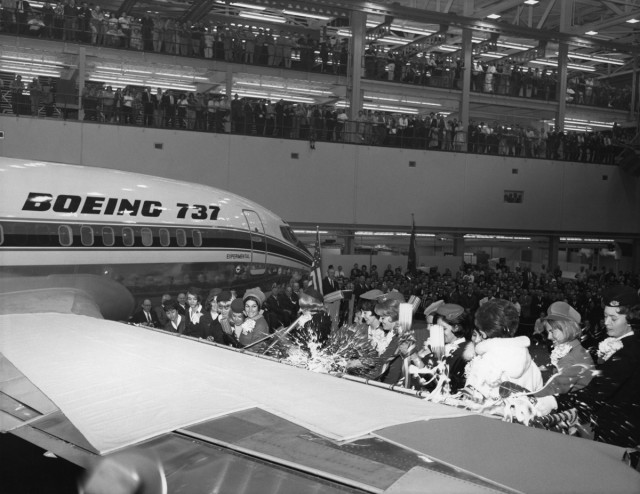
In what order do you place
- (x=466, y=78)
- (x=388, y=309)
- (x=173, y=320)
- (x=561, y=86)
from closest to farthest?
(x=388, y=309) → (x=173, y=320) → (x=466, y=78) → (x=561, y=86)

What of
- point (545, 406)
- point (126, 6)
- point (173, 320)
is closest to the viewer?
point (545, 406)

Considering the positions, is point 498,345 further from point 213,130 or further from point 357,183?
point 357,183

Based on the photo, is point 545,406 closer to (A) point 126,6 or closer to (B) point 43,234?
(B) point 43,234

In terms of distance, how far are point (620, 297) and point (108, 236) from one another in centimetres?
924

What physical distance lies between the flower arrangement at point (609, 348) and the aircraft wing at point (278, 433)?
6.54ft

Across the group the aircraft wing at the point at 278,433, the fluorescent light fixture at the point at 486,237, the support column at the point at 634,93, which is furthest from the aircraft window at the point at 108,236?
the support column at the point at 634,93

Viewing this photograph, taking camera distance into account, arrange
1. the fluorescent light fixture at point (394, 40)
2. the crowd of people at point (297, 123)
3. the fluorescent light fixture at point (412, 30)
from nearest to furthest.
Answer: the crowd of people at point (297, 123), the fluorescent light fixture at point (412, 30), the fluorescent light fixture at point (394, 40)

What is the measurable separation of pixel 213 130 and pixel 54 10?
6.83 meters

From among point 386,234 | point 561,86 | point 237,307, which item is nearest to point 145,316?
point 237,307

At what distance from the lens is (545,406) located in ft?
15.1

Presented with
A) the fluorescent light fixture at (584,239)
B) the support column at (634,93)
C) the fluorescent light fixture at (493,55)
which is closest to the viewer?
the fluorescent light fixture at (584,239)

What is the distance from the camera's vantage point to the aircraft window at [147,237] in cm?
1306

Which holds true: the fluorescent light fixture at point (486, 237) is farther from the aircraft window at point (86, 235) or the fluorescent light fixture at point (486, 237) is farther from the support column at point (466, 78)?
the aircraft window at point (86, 235)

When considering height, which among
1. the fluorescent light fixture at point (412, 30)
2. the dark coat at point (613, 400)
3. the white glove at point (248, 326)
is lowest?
the white glove at point (248, 326)
